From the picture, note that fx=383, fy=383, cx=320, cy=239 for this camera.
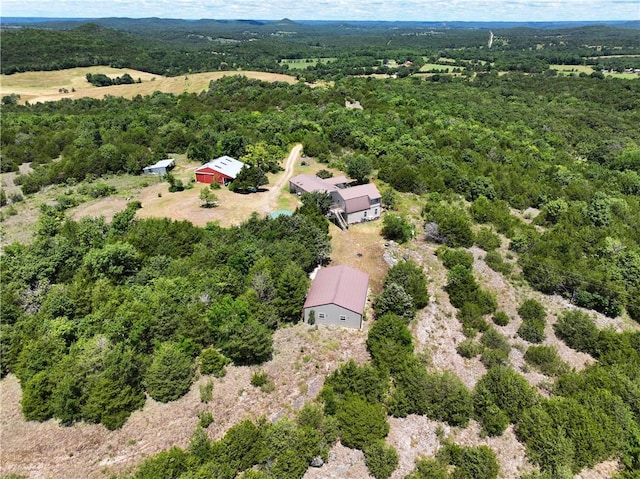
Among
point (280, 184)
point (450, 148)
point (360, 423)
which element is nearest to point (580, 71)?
point (450, 148)

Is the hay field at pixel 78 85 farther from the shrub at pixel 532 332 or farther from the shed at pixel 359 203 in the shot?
the shrub at pixel 532 332

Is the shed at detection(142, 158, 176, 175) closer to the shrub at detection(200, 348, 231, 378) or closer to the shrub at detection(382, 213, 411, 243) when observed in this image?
the shrub at detection(382, 213, 411, 243)

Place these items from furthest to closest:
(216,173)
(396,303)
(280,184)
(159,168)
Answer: (159,168) < (280,184) < (216,173) < (396,303)

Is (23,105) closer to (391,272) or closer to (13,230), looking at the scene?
(13,230)

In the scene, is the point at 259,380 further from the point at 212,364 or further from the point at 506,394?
the point at 506,394

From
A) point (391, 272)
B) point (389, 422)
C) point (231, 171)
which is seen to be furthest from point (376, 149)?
point (389, 422)

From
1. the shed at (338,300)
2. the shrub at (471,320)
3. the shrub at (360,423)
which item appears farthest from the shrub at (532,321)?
the shrub at (360,423)
